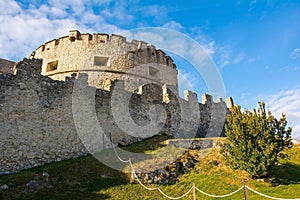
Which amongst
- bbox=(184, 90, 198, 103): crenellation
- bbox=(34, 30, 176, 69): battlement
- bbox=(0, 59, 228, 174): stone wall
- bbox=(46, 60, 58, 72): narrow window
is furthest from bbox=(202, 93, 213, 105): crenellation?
bbox=(46, 60, 58, 72): narrow window

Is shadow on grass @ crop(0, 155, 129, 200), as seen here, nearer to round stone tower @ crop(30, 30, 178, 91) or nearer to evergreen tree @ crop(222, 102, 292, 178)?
evergreen tree @ crop(222, 102, 292, 178)

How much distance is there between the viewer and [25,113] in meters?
10.9

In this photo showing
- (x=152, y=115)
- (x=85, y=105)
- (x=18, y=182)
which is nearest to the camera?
(x=18, y=182)

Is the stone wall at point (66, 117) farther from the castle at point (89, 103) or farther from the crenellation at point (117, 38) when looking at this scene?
the crenellation at point (117, 38)

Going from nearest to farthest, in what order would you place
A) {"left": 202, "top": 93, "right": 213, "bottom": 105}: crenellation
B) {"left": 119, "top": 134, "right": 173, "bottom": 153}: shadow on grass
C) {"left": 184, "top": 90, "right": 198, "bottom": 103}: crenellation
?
{"left": 119, "top": 134, "right": 173, "bottom": 153}: shadow on grass
{"left": 184, "top": 90, "right": 198, "bottom": 103}: crenellation
{"left": 202, "top": 93, "right": 213, "bottom": 105}: crenellation

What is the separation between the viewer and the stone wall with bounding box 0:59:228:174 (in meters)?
10.4

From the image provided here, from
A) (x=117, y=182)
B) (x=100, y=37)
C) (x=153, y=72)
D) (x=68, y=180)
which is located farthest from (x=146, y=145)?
(x=100, y=37)

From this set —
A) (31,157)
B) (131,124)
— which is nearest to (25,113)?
(31,157)

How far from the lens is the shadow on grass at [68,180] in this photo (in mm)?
8156

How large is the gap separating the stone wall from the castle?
30mm

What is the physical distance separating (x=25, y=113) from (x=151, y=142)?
6454 millimetres

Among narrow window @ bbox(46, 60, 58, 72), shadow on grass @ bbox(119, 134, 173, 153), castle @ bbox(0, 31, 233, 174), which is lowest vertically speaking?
shadow on grass @ bbox(119, 134, 173, 153)

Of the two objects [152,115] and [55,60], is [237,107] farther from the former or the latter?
[55,60]

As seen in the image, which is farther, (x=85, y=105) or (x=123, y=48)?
(x=123, y=48)
